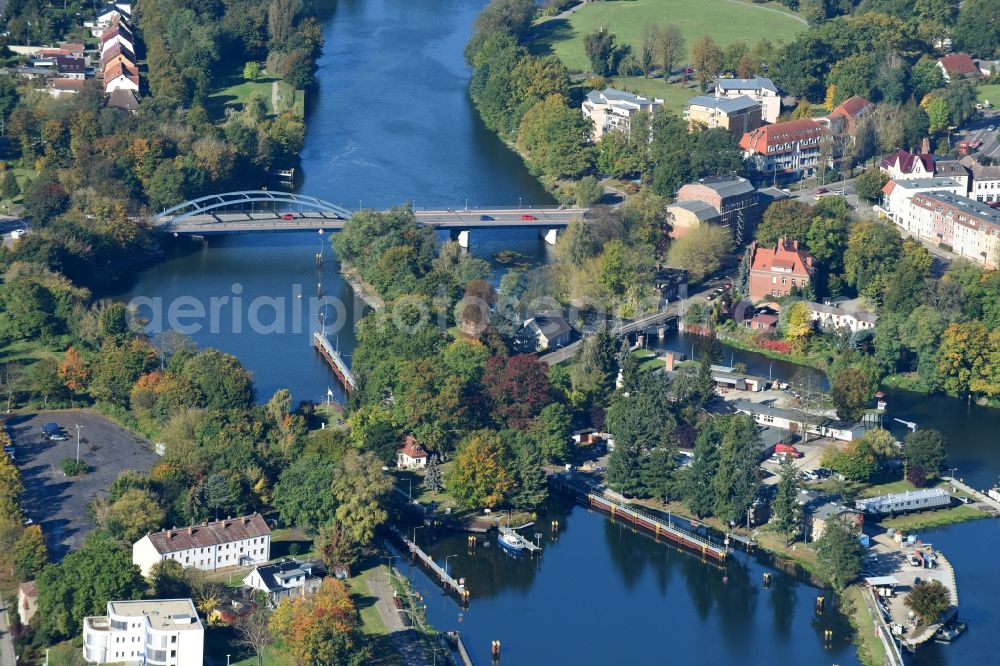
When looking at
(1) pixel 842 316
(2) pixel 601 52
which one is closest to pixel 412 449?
(1) pixel 842 316

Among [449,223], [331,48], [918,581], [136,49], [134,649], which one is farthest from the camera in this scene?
[331,48]

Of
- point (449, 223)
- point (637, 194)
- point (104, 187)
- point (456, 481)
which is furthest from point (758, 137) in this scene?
point (456, 481)

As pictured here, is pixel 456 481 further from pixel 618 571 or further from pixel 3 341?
pixel 3 341

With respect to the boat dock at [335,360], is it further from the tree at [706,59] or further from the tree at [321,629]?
the tree at [706,59]

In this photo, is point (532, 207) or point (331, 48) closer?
point (532, 207)

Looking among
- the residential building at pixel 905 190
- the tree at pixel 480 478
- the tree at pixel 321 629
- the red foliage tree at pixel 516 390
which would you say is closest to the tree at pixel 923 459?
the red foliage tree at pixel 516 390

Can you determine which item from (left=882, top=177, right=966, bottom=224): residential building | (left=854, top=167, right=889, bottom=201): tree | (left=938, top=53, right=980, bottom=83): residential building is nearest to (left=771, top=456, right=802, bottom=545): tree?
(left=882, top=177, right=966, bottom=224): residential building
